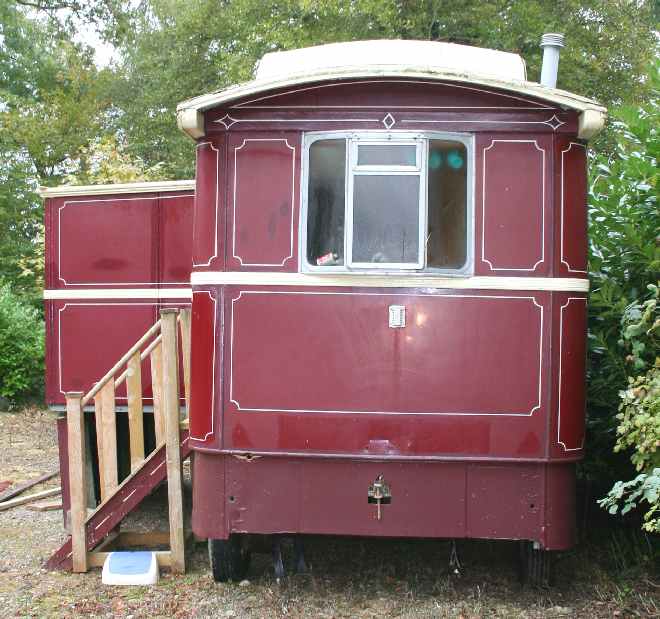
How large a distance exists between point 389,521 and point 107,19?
69.4 feet

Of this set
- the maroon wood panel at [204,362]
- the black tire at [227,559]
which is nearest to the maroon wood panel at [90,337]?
the black tire at [227,559]

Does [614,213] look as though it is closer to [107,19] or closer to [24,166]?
[107,19]

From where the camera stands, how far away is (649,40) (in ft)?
63.7

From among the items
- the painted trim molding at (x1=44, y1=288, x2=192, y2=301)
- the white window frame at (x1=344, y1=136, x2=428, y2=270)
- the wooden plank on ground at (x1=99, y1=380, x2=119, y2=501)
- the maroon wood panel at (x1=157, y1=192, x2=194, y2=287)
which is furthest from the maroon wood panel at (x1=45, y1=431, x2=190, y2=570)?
the white window frame at (x1=344, y1=136, x2=428, y2=270)

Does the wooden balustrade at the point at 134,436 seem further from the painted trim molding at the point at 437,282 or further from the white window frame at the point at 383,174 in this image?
the white window frame at the point at 383,174

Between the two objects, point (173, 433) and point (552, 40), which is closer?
point (173, 433)

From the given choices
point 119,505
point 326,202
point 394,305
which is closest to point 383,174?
point 326,202

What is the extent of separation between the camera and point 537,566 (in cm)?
608

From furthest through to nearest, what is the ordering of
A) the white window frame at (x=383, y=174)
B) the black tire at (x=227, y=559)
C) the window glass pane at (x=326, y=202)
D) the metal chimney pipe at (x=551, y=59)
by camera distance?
the metal chimney pipe at (x=551, y=59)
the black tire at (x=227, y=559)
the window glass pane at (x=326, y=202)
the white window frame at (x=383, y=174)

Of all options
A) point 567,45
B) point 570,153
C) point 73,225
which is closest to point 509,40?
point 567,45

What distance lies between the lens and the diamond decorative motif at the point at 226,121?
5.79 meters

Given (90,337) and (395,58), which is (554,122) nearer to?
(395,58)

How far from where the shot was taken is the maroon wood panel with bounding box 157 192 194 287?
817cm

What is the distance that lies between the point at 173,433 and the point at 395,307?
2.01 meters
